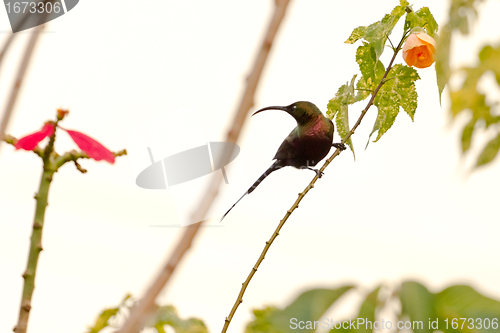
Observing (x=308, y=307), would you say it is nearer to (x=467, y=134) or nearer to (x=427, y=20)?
(x=467, y=134)

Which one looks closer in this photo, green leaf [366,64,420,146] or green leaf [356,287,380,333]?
green leaf [356,287,380,333]

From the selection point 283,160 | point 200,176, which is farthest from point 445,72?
point 283,160

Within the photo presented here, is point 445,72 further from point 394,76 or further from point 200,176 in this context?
point 394,76

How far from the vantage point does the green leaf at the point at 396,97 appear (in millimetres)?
325

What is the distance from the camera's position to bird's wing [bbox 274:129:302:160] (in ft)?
1.07

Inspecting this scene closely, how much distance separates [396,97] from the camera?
328mm

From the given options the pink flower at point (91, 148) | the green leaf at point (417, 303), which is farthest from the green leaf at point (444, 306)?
the pink flower at point (91, 148)

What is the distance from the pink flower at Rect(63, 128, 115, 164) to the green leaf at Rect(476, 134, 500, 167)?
0.43ft

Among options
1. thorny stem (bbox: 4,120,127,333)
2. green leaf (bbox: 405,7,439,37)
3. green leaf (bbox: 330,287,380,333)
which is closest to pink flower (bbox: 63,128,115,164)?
thorny stem (bbox: 4,120,127,333)

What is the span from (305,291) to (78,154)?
0.33 ft

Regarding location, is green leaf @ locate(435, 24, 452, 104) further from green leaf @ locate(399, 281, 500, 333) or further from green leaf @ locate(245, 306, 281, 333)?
green leaf @ locate(245, 306, 281, 333)

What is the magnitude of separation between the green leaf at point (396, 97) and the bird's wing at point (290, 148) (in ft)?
0.17

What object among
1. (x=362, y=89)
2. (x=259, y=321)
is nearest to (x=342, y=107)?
(x=362, y=89)

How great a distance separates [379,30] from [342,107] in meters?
0.05
